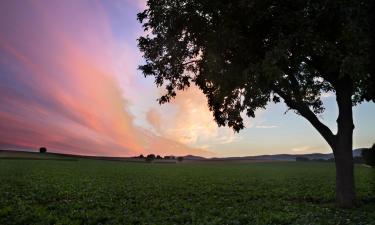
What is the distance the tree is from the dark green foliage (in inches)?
1.6

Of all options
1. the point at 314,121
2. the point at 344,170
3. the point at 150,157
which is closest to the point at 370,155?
the point at 344,170

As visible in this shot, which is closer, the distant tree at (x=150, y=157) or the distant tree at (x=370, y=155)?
the distant tree at (x=370, y=155)

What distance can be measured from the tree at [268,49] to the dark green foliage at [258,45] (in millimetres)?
41

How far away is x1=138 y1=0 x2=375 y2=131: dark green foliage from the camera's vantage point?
67.5 ft

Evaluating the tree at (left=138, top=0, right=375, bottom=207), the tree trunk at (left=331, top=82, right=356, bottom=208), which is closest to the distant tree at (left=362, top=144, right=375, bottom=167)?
the tree at (left=138, top=0, right=375, bottom=207)

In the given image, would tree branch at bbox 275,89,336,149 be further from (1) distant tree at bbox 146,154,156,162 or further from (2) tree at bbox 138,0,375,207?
(1) distant tree at bbox 146,154,156,162

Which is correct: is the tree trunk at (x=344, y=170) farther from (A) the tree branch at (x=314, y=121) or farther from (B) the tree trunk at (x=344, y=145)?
(A) the tree branch at (x=314, y=121)

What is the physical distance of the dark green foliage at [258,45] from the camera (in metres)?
20.6

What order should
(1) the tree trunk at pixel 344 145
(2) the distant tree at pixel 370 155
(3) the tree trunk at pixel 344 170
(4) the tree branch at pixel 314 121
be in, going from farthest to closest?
(2) the distant tree at pixel 370 155 → (4) the tree branch at pixel 314 121 → (1) the tree trunk at pixel 344 145 → (3) the tree trunk at pixel 344 170

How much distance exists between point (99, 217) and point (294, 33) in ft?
43.4

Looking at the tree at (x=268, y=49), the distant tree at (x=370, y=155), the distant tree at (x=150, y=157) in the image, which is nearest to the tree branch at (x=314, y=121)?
the tree at (x=268, y=49)

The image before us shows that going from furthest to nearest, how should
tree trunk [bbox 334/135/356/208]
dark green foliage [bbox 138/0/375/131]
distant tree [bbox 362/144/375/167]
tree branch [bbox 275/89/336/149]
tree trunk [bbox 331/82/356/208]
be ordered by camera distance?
distant tree [bbox 362/144/375/167]
tree branch [bbox 275/89/336/149]
tree trunk [bbox 331/82/356/208]
tree trunk [bbox 334/135/356/208]
dark green foliage [bbox 138/0/375/131]

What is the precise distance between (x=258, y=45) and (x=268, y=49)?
1.96ft

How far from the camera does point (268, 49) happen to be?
77.9ft
